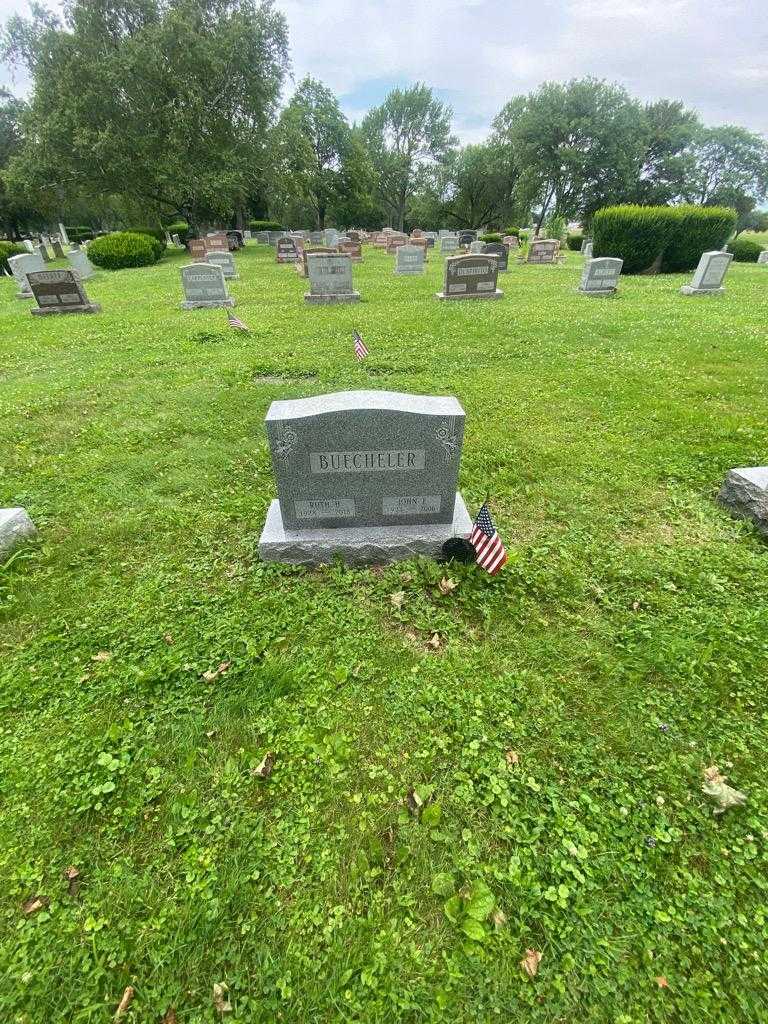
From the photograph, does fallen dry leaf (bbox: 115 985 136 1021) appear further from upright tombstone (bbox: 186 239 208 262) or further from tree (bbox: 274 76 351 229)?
tree (bbox: 274 76 351 229)

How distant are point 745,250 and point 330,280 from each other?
28448mm

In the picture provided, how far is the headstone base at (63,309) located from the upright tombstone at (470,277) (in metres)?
10.1

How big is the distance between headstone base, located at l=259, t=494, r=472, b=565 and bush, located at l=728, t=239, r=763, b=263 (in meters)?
34.8

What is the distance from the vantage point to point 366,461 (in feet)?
12.1

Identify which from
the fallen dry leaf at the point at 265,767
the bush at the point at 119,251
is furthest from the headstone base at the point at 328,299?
the bush at the point at 119,251

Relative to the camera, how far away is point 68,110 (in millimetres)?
25062

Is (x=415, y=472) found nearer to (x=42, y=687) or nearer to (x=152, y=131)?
(x=42, y=687)

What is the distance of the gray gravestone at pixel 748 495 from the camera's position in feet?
13.8

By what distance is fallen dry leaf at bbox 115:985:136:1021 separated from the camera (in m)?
1.80

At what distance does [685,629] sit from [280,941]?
308cm

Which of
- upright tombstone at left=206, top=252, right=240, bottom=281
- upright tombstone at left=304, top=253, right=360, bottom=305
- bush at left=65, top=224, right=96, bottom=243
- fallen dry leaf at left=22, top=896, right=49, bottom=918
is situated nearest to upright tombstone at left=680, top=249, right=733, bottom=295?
upright tombstone at left=304, top=253, right=360, bottom=305

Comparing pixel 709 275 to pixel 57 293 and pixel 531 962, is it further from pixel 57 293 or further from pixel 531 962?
pixel 57 293

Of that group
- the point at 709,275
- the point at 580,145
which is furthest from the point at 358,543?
the point at 580,145

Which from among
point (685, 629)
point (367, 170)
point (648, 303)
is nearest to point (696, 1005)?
point (685, 629)
